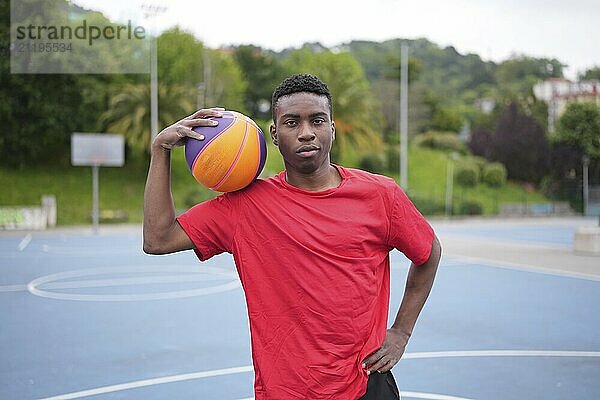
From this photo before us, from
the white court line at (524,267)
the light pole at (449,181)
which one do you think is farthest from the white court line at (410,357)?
the light pole at (449,181)

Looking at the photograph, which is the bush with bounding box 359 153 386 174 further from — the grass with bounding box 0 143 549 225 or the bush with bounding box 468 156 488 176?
the bush with bounding box 468 156 488 176

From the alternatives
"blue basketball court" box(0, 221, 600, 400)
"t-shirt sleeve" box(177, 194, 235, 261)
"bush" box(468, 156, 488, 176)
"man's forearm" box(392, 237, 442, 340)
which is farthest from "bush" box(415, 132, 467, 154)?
"t-shirt sleeve" box(177, 194, 235, 261)

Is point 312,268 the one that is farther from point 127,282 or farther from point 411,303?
point 127,282

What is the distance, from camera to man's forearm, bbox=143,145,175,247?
2451 millimetres

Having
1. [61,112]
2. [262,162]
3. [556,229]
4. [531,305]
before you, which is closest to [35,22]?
[61,112]

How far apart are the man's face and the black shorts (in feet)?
2.45

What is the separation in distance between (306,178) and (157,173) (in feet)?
1.67

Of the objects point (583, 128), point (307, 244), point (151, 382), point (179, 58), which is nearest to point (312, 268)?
point (307, 244)

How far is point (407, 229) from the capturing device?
8.18ft

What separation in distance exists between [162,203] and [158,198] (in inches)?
0.9

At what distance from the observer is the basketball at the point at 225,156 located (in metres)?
2.53

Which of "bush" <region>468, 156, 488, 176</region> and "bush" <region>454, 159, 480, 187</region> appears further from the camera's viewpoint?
"bush" <region>468, 156, 488, 176</region>

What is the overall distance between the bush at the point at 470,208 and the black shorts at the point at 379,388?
1320 inches

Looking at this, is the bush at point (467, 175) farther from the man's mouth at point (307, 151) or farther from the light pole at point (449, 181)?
the man's mouth at point (307, 151)
